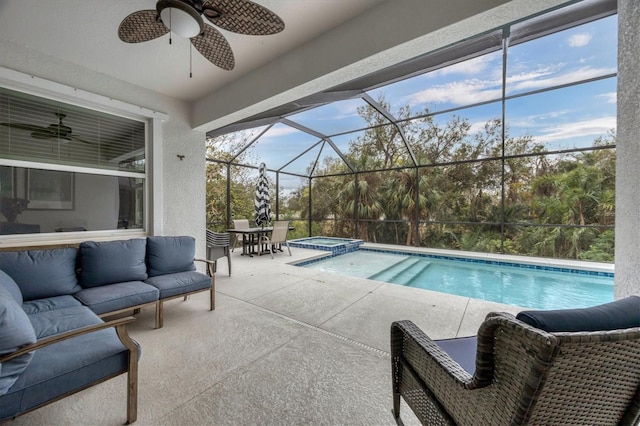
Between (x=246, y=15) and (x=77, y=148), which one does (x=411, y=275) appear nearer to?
(x=246, y=15)

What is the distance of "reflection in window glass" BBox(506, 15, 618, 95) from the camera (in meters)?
4.68

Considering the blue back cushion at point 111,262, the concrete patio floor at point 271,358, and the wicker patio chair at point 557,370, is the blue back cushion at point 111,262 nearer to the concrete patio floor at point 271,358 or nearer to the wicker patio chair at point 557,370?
the concrete patio floor at point 271,358

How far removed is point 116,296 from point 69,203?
70.9 inches

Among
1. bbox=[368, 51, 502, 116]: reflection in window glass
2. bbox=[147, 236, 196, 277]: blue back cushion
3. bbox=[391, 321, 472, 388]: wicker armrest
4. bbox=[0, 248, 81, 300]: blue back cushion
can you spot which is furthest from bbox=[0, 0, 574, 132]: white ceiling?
bbox=[368, 51, 502, 116]: reflection in window glass

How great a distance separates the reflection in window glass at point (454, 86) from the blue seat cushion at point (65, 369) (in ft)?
17.8

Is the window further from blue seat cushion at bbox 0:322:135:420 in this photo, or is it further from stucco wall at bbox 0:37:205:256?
blue seat cushion at bbox 0:322:135:420

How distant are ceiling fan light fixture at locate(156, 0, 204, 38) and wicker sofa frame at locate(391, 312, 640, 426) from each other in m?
2.44

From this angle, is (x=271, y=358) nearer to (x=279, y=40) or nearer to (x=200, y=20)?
(x=200, y=20)

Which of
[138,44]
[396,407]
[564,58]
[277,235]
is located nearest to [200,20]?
[138,44]

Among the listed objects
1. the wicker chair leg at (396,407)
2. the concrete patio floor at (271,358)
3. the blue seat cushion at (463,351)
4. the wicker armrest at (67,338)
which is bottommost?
the concrete patio floor at (271,358)

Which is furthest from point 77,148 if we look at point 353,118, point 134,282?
point 353,118

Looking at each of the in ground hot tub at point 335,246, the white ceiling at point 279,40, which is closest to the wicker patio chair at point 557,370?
the white ceiling at point 279,40

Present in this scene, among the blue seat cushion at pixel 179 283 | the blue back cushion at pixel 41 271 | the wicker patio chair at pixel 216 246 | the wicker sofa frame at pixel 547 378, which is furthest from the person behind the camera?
the wicker patio chair at pixel 216 246

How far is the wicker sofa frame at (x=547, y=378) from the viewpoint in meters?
0.72
